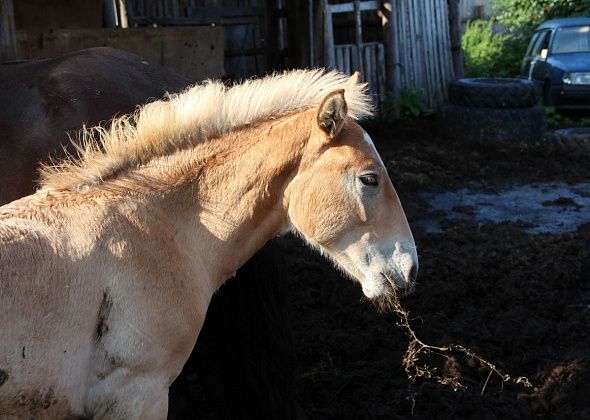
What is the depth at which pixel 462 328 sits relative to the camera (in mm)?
4727

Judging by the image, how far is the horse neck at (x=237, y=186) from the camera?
287cm

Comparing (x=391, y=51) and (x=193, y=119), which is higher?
(x=391, y=51)

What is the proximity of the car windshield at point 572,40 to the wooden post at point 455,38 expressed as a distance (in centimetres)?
215

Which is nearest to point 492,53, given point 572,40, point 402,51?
point 572,40

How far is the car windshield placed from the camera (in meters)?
13.3

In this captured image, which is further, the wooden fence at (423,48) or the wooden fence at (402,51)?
the wooden fence at (423,48)

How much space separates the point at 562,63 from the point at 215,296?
Answer: 35.5 feet

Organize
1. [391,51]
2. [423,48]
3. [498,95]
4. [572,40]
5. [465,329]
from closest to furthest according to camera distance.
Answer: [465,329], [498,95], [391,51], [423,48], [572,40]

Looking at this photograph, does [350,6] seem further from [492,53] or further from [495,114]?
[492,53]

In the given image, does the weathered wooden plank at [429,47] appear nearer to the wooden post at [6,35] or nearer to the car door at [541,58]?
the car door at [541,58]

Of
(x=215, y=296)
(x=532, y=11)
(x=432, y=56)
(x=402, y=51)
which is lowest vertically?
(x=215, y=296)

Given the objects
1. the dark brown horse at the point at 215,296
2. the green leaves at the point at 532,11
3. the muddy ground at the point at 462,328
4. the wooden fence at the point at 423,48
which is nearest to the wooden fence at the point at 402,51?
the wooden fence at the point at 423,48

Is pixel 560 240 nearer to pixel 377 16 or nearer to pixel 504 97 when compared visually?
pixel 504 97

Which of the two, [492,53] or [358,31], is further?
[492,53]
